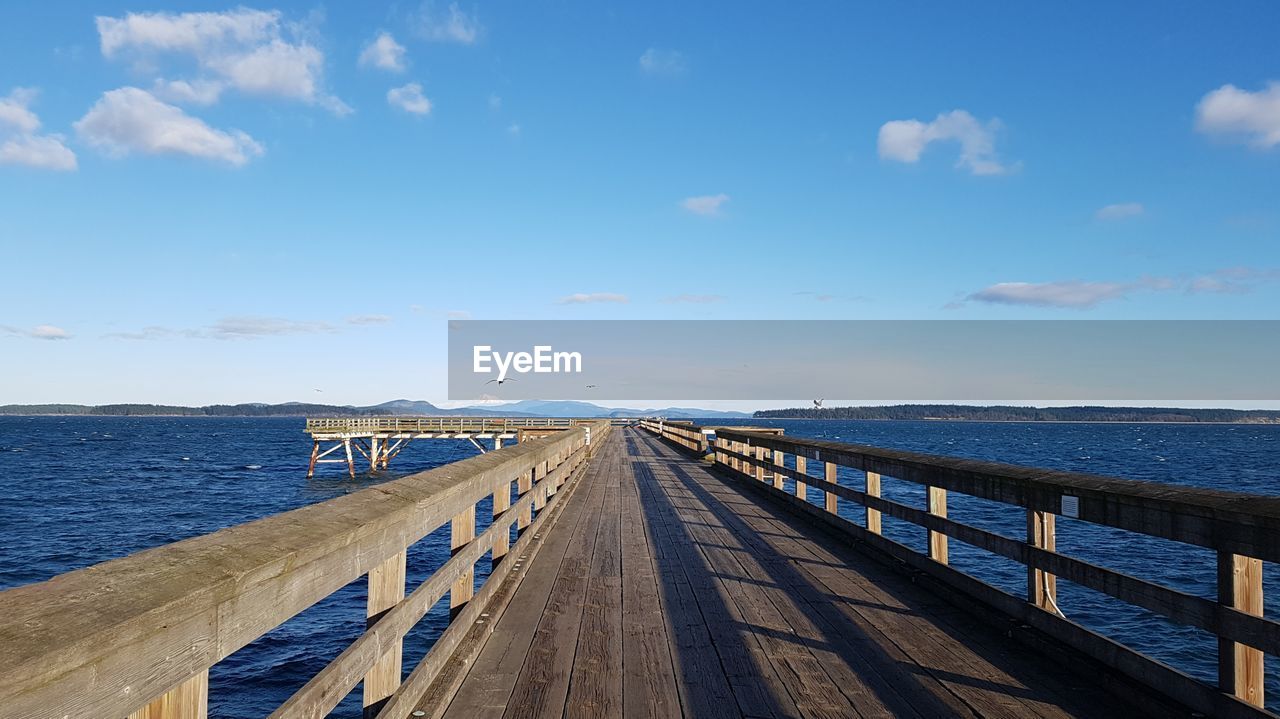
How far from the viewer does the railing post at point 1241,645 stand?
3.19 meters

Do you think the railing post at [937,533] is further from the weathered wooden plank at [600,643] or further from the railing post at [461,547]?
the railing post at [461,547]

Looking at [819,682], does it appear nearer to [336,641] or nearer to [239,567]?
[239,567]

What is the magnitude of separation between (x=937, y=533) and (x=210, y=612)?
5.75m

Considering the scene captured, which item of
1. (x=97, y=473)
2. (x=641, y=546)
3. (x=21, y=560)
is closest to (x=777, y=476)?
(x=641, y=546)

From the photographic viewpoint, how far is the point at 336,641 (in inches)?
538

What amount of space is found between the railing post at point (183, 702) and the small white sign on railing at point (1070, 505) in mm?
4153

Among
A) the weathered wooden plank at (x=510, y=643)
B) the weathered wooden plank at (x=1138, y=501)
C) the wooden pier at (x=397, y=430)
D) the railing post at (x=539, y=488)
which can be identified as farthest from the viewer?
the wooden pier at (x=397, y=430)

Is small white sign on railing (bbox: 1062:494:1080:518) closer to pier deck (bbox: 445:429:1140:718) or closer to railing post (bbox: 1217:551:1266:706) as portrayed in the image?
pier deck (bbox: 445:429:1140:718)

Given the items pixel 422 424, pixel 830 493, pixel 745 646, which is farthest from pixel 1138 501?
pixel 422 424

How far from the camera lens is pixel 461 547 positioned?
4277mm

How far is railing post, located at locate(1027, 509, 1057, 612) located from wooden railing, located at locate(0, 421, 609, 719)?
3.47 meters

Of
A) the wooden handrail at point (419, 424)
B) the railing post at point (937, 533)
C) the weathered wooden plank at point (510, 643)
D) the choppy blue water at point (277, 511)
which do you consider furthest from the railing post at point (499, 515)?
the wooden handrail at point (419, 424)

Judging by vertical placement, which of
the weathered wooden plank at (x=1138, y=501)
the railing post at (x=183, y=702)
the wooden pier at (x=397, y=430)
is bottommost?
the wooden pier at (x=397, y=430)

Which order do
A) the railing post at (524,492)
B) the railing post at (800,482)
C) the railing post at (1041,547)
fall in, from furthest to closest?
1. the railing post at (800,482)
2. the railing post at (524,492)
3. the railing post at (1041,547)
